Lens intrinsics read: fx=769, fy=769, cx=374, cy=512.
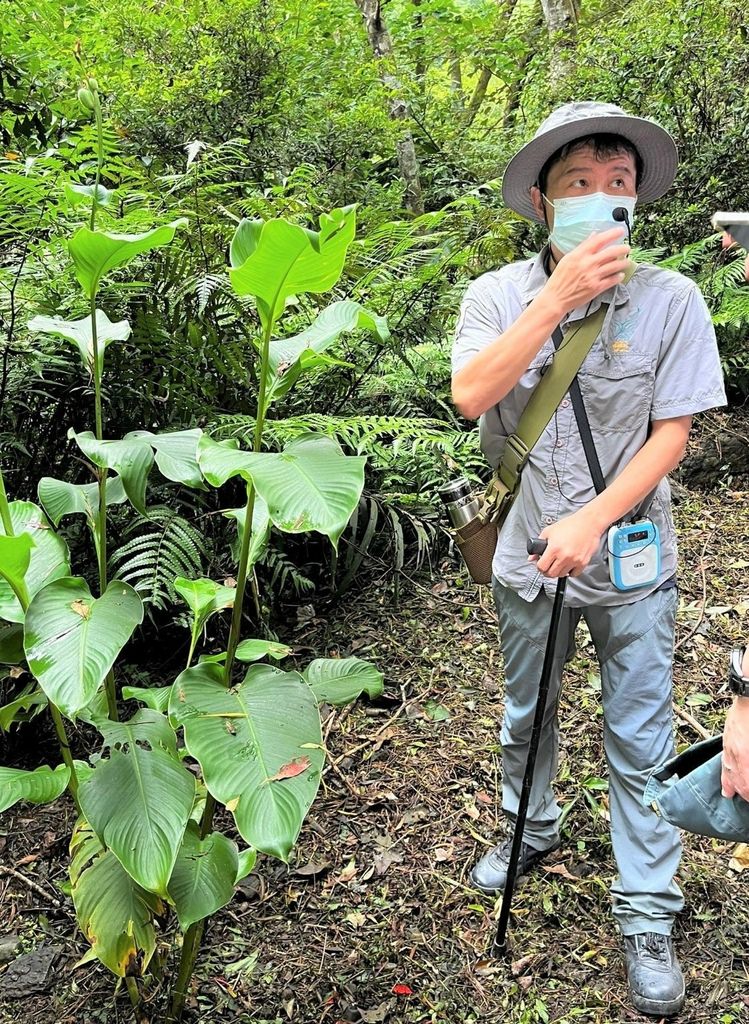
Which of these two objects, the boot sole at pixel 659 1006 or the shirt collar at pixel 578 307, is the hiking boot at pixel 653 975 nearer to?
the boot sole at pixel 659 1006

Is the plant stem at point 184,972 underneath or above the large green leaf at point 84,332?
underneath

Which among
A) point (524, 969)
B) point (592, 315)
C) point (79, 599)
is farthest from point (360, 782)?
point (592, 315)

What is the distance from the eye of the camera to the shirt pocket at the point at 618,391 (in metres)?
1.86

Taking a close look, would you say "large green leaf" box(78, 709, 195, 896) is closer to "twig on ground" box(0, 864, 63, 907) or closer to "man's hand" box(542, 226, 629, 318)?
"twig on ground" box(0, 864, 63, 907)

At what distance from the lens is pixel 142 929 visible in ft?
5.53

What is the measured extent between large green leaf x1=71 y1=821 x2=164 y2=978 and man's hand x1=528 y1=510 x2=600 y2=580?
1168mm

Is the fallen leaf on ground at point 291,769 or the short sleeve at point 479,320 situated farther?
the short sleeve at point 479,320

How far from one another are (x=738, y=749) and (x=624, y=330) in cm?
99

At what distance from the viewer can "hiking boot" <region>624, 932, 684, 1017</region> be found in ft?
6.56

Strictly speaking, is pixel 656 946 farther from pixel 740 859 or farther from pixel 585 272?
pixel 585 272

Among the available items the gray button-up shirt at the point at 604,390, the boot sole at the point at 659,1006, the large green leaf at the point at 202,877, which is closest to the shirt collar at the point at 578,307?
the gray button-up shirt at the point at 604,390

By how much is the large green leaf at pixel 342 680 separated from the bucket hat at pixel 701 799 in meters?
0.65

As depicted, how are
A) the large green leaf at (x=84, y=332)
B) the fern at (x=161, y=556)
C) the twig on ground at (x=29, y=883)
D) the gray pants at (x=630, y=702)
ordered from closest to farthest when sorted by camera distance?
the large green leaf at (x=84, y=332), the gray pants at (x=630, y=702), the twig on ground at (x=29, y=883), the fern at (x=161, y=556)

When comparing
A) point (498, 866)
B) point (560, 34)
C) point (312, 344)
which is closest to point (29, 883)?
point (498, 866)
